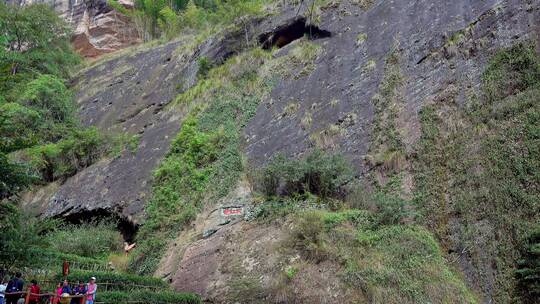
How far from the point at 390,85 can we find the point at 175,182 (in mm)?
8304

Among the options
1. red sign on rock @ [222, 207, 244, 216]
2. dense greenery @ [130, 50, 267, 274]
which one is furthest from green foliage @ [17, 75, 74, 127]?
red sign on rock @ [222, 207, 244, 216]

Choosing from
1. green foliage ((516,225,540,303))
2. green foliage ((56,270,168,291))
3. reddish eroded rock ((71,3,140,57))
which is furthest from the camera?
reddish eroded rock ((71,3,140,57))

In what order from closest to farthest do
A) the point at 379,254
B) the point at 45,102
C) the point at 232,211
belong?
1. the point at 379,254
2. the point at 232,211
3. the point at 45,102

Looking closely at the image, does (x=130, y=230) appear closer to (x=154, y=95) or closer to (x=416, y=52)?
(x=154, y=95)

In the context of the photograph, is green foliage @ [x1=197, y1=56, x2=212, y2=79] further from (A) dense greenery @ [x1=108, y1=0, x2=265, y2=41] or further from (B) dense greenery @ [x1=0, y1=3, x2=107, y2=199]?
(B) dense greenery @ [x1=0, y1=3, x2=107, y2=199]

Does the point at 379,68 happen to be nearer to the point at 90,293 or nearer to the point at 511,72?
the point at 511,72

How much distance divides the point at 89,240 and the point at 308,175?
844cm

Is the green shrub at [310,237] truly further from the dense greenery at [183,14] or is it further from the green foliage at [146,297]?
the dense greenery at [183,14]

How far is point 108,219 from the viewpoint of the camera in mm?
18766

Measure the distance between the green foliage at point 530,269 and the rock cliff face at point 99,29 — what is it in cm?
3998

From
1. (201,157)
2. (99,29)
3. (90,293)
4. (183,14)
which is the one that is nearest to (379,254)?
(90,293)

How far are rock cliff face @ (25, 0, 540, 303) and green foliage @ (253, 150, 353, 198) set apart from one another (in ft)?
2.75

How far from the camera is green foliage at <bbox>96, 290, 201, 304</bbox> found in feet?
36.0

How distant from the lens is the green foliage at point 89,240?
1717 cm
